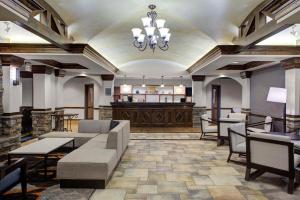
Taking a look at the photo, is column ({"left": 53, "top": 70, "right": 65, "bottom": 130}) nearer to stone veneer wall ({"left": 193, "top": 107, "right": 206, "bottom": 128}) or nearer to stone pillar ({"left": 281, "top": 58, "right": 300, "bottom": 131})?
stone veneer wall ({"left": 193, "top": 107, "right": 206, "bottom": 128})

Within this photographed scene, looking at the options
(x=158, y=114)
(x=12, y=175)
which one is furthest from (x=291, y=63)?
(x=12, y=175)

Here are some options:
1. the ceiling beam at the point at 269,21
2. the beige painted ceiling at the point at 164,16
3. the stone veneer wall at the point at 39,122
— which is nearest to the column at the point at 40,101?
the stone veneer wall at the point at 39,122

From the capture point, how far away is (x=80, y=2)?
4184 mm

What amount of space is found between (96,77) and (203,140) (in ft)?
19.4

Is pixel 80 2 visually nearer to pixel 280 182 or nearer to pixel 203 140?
pixel 280 182

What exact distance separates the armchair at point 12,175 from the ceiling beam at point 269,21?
3.87m

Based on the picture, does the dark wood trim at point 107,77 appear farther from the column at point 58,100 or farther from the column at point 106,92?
the column at point 58,100

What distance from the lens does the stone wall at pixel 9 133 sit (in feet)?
19.2

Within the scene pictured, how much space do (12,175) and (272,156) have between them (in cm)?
360

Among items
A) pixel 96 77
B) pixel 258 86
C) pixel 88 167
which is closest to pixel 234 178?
pixel 88 167

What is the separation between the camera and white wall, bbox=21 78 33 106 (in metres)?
11.3

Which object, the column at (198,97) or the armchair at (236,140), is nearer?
the armchair at (236,140)

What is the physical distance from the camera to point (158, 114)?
34.4ft

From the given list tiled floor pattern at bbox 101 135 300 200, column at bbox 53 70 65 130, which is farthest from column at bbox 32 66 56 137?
tiled floor pattern at bbox 101 135 300 200
